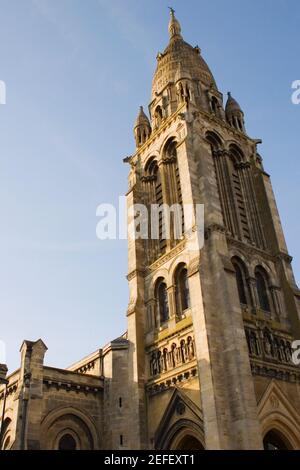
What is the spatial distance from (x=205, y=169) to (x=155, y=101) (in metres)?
11.5

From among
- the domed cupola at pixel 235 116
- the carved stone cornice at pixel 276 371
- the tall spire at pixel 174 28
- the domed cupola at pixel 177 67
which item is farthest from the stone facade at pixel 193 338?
the tall spire at pixel 174 28

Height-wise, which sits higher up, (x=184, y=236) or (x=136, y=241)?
(x=136, y=241)

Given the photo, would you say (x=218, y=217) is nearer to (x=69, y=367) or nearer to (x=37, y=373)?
(x=37, y=373)

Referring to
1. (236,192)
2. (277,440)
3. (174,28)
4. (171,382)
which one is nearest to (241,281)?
(171,382)

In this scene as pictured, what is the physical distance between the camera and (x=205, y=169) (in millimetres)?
27219

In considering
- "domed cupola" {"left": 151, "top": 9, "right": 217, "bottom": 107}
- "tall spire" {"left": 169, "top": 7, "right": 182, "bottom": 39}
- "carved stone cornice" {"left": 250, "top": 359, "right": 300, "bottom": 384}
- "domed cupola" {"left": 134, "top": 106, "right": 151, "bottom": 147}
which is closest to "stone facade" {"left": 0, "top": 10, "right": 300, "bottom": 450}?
"carved stone cornice" {"left": 250, "top": 359, "right": 300, "bottom": 384}

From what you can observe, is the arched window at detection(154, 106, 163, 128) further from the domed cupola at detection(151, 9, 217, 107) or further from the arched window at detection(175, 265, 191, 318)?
the arched window at detection(175, 265, 191, 318)

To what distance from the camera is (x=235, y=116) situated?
35344 millimetres

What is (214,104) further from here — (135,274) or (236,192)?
(135,274)

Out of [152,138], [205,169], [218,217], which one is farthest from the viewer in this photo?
[152,138]
